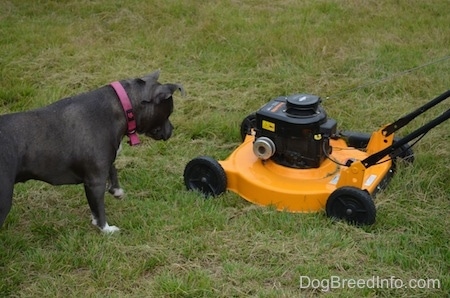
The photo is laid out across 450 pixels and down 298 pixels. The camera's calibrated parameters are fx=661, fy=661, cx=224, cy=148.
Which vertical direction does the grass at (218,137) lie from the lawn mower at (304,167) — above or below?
below

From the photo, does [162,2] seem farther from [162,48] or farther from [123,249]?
[123,249]

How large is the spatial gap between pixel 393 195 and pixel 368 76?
242cm

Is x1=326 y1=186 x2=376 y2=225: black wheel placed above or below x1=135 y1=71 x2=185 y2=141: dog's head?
below

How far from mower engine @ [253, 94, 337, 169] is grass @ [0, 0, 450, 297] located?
368 mm

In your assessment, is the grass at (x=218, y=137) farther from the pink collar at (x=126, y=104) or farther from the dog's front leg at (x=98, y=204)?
the pink collar at (x=126, y=104)

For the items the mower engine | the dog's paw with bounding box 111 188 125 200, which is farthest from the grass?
the mower engine

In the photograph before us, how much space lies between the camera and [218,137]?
5375mm

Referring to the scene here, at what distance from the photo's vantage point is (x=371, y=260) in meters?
3.73

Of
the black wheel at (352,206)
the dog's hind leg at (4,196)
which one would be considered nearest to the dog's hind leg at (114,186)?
the dog's hind leg at (4,196)

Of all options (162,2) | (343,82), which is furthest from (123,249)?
(162,2)

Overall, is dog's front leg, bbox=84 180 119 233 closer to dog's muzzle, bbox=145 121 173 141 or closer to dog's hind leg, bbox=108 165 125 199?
dog's hind leg, bbox=108 165 125 199

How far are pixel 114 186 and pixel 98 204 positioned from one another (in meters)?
0.42

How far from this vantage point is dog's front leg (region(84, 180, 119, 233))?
3.94m

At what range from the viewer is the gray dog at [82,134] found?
143 inches
